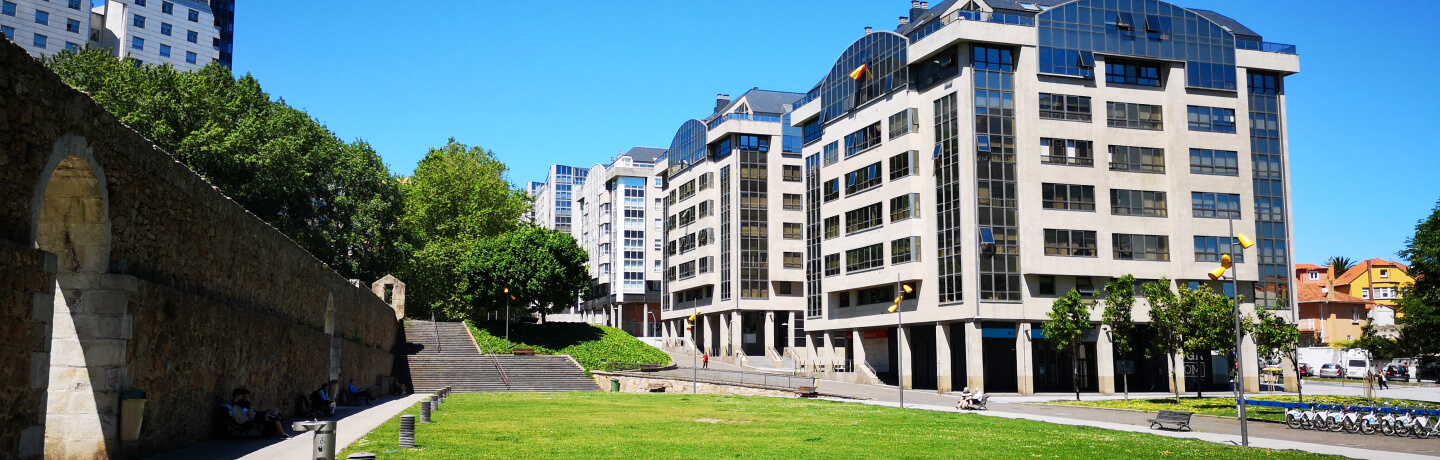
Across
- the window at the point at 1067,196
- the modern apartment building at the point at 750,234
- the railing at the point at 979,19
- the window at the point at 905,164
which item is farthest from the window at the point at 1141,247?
the modern apartment building at the point at 750,234

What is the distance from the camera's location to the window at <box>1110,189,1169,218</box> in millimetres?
55562

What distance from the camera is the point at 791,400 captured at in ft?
140

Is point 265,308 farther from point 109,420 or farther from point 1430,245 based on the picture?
point 1430,245

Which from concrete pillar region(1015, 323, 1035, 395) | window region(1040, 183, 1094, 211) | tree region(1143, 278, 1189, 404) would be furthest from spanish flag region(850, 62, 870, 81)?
tree region(1143, 278, 1189, 404)

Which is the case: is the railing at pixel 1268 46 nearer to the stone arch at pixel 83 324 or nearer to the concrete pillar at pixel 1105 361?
the concrete pillar at pixel 1105 361

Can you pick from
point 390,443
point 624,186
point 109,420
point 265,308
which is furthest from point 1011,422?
point 624,186

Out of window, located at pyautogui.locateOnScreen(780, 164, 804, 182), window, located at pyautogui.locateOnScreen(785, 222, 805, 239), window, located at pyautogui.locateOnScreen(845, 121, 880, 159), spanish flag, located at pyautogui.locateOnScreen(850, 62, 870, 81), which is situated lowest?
window, located at pyautogui.locateOnScreen(785, 222, 805, 239)

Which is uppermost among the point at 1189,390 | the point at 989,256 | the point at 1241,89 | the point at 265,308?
the point at 1241,89

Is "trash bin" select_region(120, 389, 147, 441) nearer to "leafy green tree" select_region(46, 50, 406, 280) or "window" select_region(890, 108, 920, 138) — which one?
"leafy green tree" select_region(46, 50, 406, 280)

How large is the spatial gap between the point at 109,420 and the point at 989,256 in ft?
149

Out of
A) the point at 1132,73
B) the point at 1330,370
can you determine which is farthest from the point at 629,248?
the point at 1330,370

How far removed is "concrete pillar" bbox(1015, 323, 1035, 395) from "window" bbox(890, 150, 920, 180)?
1030 centimetres

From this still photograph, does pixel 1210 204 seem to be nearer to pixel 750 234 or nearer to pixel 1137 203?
pixel 1137 203

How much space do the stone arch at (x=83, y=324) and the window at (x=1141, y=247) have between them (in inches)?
1993
